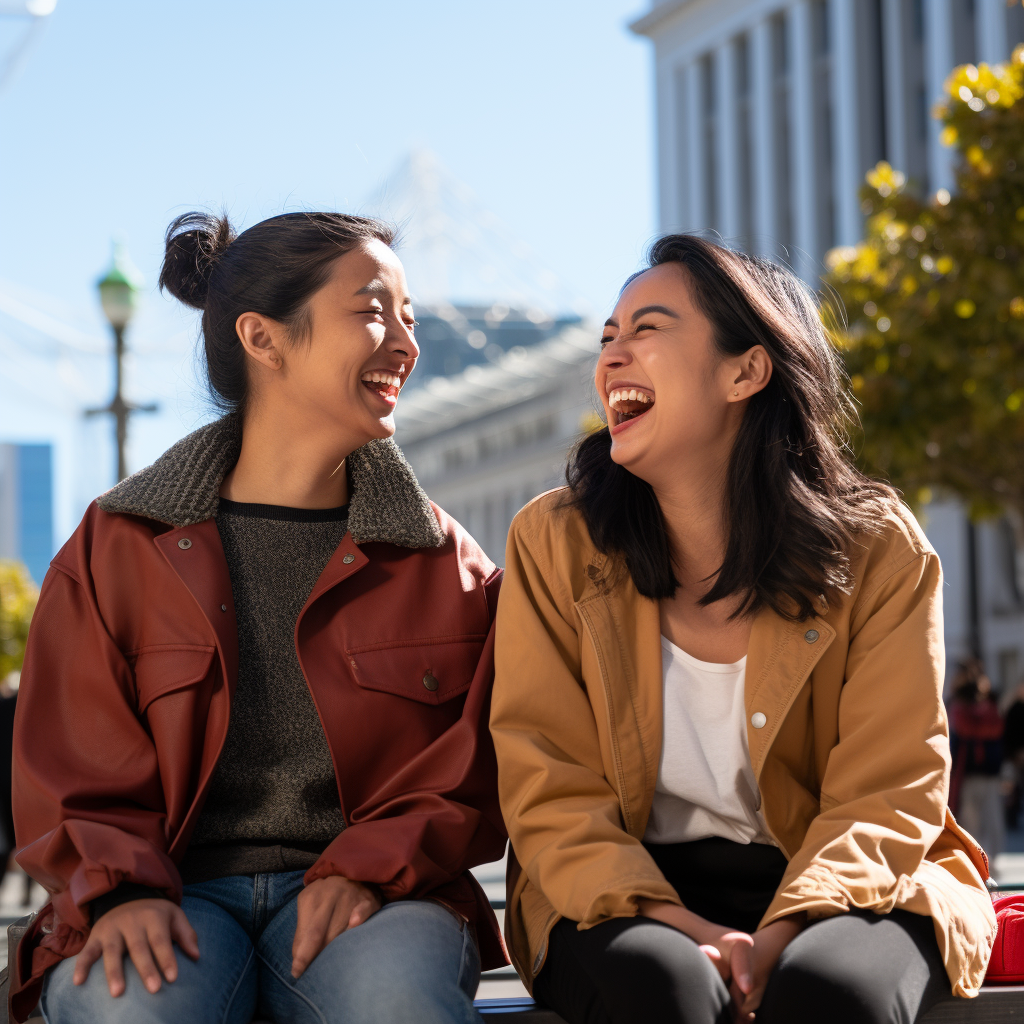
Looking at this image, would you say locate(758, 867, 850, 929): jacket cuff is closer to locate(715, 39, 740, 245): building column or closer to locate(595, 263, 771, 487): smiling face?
locate(595, 263, 771, 487): smiling face

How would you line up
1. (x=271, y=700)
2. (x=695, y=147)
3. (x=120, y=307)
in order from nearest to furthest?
(x=271, y=700) → (x=120, y=307) → (x=695, y=147)

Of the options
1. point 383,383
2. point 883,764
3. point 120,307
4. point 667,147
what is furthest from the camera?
point 667,147

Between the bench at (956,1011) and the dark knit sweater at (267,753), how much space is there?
0.37m

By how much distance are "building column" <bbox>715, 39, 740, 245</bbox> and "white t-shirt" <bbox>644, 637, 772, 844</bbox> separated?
44.4 m

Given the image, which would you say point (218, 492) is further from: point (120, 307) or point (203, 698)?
point (120, 307)

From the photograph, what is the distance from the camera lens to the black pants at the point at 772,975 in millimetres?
2240

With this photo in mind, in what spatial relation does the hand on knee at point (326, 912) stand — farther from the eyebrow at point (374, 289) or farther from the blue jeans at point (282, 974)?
the eyebrow at point (374, 289)

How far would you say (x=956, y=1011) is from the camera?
2.54m

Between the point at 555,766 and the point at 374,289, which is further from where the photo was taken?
the point at 374,289

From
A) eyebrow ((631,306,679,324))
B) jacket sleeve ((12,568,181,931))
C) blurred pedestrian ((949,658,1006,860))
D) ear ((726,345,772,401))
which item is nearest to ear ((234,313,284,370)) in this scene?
jacket sleeve ((12,568,181,931))

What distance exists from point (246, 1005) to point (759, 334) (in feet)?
5.85

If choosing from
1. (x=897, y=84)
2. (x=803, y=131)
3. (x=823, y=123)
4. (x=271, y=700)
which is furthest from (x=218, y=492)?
(x=823, y=123)

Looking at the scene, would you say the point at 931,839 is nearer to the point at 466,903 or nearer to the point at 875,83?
the point at 466,903

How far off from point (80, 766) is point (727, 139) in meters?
46.6
